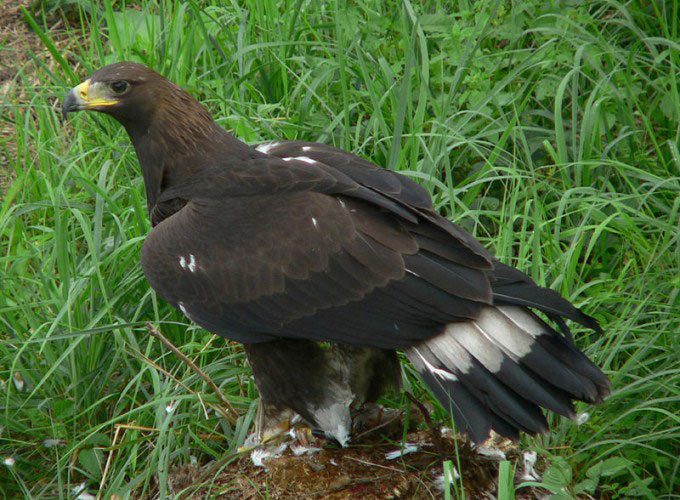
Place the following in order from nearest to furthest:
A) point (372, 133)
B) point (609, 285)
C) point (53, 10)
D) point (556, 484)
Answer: point (556, 484)
point (609, 285)
point (372, 133)
point (53, 10)

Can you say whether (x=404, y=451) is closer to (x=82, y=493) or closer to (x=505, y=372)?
(x=505, y=372)

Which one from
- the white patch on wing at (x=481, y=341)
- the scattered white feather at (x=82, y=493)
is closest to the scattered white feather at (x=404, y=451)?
the white patch on wing at (x=481, y=341)

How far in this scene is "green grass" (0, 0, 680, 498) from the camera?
151 inches

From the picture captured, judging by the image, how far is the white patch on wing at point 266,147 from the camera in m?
4.11

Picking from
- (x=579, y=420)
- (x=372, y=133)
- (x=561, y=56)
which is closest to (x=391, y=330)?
(x=579, y=420)

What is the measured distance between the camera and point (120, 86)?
3.88m

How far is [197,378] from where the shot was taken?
397 cm

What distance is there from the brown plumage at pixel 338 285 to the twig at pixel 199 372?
129 millimetres

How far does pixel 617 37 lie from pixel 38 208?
2.90 m

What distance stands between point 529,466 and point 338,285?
91 centimetres

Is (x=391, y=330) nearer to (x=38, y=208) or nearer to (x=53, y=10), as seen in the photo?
(x=38, y=208)

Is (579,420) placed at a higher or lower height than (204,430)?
higher

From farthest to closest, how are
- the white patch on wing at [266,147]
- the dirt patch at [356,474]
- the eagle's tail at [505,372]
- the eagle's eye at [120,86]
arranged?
the white patch on wing at [266,147] < the eagle's eye at [120,86] < the dirt patch at [356,474] < the eagle's tail at [505,372]

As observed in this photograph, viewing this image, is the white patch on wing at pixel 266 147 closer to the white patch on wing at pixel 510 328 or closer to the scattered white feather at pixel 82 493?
the white patch on wing at pixel 510 328
